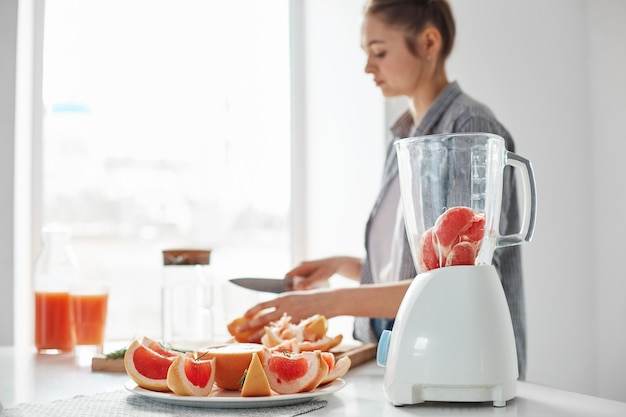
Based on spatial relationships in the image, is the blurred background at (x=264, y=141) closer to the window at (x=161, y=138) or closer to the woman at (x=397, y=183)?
the window at (x=161, y=138)

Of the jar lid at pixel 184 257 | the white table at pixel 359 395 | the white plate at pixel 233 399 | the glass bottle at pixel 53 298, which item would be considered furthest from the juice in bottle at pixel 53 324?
the white plate at pixel 233 399

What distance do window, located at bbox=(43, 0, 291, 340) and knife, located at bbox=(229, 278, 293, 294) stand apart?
0.93 m

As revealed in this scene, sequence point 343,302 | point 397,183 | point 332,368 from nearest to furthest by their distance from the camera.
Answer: point 332,368 < point 343,302 < point 397,183

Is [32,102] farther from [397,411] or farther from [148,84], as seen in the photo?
[397,411]

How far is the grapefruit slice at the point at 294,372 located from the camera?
99 cm

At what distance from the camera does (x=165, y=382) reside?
1.02m

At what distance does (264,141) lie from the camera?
2.76m

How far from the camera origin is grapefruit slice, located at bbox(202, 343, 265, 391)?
100cm

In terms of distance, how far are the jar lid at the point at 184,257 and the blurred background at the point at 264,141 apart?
657 mm

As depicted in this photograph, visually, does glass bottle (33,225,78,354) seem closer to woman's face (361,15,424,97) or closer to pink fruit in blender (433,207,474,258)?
woman's face (361,15,424,97)

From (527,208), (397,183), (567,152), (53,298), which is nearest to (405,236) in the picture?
(397,183)

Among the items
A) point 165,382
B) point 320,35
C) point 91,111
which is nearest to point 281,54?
point 320,35

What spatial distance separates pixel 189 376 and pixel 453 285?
357 millimetres

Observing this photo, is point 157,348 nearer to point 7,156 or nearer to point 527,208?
point 527,208
